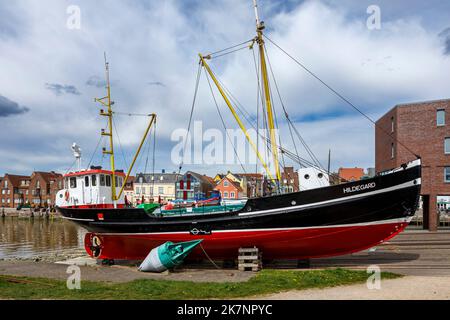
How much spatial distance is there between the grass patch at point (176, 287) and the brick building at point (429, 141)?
→ 58.8 ft

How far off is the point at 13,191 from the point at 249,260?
9743 centimetres

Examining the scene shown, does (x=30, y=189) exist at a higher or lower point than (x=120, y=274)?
lower

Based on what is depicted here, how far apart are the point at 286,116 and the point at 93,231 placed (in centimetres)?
1159

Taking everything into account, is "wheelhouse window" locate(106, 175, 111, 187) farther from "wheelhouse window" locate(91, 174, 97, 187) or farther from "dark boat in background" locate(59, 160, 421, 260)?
"dark boat in background" locate(59, 160, 421, 260)

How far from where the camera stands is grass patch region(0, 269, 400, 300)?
30.5 feet

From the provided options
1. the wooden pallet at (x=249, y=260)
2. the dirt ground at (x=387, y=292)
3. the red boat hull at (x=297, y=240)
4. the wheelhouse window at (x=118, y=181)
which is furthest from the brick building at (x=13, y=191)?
the dirt ground at (x=387, y=292)

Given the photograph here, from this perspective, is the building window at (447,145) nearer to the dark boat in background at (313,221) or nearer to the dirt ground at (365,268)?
the dirt ground at (365,268)

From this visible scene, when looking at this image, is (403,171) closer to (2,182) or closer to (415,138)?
(415,138)

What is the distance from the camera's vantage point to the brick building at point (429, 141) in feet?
83.9

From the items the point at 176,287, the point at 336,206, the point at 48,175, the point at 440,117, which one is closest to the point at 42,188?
the point at 48,175

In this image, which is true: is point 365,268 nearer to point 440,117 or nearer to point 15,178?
point 440,117

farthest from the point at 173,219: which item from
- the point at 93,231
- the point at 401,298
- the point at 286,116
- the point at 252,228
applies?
the point at 401,298

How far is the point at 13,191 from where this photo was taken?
297 feet

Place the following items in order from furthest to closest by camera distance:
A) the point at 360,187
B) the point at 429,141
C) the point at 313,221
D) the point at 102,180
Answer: the point at 429,141, the point at 102,180, the point at 313,221, the point at 360,187
